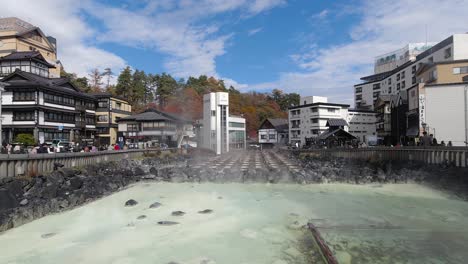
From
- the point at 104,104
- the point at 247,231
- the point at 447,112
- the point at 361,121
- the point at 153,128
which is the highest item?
the point at 104,104

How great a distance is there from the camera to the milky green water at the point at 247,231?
842 centimetres

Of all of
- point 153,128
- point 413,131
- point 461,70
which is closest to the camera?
point 461,70

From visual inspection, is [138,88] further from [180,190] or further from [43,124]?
[180,190]

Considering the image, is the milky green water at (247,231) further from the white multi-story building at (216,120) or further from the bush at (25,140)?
the white multi-story building at (216,120)

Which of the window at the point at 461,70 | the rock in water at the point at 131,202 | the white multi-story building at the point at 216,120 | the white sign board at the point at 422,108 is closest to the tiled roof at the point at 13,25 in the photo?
the white multi-story building at the point at 216,120

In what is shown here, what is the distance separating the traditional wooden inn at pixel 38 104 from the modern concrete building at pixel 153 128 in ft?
21.0

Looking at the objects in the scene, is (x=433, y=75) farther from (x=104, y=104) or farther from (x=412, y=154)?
(x=104, y=104)

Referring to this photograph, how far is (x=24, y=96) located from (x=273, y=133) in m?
52.5

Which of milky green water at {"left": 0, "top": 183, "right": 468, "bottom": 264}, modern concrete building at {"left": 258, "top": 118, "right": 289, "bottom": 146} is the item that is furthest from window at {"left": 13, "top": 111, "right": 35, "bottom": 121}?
modern concrete building at {"left": 258, "top": 118, "right": 289, "bottom": 146}

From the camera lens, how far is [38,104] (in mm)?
37906

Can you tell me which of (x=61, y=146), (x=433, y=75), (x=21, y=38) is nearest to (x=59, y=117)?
(x=61, y=146)

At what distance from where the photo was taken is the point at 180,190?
19219 mm

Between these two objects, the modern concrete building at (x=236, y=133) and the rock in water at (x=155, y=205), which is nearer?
the rock in water at (x=155, y=205)

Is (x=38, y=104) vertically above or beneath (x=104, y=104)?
beneath
